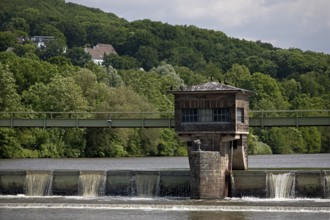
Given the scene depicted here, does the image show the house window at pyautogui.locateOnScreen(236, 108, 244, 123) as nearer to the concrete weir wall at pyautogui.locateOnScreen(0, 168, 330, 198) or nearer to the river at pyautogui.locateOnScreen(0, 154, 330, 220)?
the concrete weir wall at pyautogui.locateOnScreen(0, 168, 330, 198)

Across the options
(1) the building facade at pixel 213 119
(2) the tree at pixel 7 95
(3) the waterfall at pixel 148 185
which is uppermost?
(2) the tree at pixel 7 95

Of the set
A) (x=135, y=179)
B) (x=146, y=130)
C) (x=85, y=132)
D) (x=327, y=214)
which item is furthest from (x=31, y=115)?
(x=327, y=214)

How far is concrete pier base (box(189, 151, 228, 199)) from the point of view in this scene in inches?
2844

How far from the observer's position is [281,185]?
242 feet

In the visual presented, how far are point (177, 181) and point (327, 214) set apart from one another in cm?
1609

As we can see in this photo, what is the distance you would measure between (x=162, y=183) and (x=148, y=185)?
1100 mm

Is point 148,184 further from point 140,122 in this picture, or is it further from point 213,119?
point 140,122

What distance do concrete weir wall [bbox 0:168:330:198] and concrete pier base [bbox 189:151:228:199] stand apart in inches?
5.6

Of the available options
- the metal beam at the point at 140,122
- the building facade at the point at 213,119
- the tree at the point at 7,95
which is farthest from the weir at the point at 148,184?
the tree at the point at 7,95

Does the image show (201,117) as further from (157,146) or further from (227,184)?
(157,146)

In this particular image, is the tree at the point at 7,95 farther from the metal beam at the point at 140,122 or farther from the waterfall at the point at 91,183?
the waterfall at the point at 91,183

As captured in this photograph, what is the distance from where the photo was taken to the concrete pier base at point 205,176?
72250 millimetres

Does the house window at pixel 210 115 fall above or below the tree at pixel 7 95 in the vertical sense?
below

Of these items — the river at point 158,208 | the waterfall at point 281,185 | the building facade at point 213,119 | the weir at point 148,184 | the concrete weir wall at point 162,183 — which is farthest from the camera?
the weir at point 148,184
